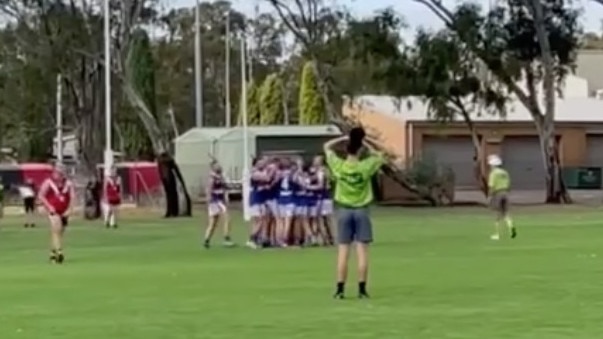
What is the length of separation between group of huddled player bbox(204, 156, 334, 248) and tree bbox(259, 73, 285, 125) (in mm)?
65785

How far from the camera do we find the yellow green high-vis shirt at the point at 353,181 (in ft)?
60.8

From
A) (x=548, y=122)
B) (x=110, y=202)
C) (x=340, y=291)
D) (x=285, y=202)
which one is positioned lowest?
(x=340, y=291)

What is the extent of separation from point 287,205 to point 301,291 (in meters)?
12.9

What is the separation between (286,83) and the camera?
108 meters

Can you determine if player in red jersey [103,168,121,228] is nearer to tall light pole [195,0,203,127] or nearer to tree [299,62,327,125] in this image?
tall light pole [195,0,203,127]

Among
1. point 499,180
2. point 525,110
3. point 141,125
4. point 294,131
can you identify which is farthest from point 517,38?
point 499,180

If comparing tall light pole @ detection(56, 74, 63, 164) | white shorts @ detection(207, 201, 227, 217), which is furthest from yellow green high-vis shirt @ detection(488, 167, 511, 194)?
tall light pole @ detection(56, 74, 63, 164)

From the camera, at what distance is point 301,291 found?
20469 millimetres

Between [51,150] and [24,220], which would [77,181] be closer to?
[24,220]

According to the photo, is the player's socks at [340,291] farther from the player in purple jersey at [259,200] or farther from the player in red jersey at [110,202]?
the player in red jersey at [110,202]

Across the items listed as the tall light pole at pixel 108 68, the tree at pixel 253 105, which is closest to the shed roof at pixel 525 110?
the tree at pixel 253 105

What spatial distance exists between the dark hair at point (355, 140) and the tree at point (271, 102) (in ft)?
265

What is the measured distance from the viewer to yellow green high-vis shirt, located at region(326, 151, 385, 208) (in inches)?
730

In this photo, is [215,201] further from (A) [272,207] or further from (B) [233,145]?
(B) [233,145]
